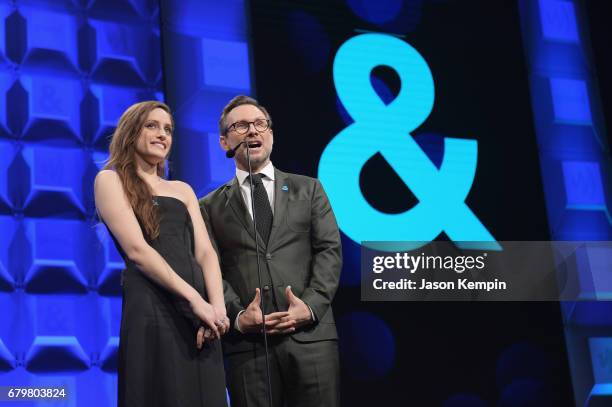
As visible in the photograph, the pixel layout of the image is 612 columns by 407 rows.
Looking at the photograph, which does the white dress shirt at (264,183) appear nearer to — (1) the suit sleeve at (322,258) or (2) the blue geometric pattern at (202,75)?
(1) the suit sleeve at (322,258)

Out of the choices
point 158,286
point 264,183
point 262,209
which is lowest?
point 158,286

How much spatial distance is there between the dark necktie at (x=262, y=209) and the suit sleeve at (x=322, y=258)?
170 mm

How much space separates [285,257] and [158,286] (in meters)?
0.55

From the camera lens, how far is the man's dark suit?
9.09 ft

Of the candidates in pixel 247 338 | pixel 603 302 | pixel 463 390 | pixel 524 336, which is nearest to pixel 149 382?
pixel 247 338

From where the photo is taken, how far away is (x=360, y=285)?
435 centimetres

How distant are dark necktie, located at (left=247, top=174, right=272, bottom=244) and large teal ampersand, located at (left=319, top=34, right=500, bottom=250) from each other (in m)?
1.44

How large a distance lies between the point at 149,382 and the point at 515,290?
275cm

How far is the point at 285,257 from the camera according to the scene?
2.85m

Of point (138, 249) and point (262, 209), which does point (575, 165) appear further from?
point (138, 249)

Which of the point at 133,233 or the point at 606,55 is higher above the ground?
the point at 606,55

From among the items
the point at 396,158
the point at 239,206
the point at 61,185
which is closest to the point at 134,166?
the point at 239,206

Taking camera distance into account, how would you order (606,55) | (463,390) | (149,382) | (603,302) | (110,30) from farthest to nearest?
(606,55), (603,302), (463,390), (110,30), (149,382)

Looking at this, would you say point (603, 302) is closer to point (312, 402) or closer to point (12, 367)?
point (312, 402)
